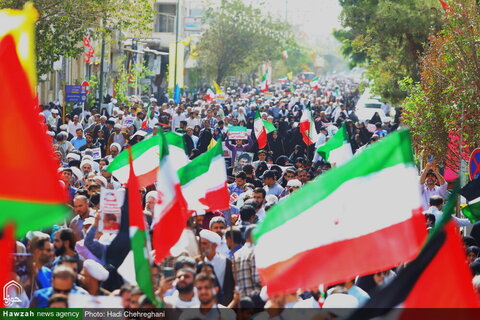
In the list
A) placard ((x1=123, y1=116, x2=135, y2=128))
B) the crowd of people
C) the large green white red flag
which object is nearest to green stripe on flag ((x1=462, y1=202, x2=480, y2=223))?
the crowd of people

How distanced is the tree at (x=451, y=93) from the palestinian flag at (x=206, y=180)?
586 centimetres

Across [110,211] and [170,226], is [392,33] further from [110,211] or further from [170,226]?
[170,226]

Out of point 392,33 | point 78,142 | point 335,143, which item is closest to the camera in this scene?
point 335,143

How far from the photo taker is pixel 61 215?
5125 mm

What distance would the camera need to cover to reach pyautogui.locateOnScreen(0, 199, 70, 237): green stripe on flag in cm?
516

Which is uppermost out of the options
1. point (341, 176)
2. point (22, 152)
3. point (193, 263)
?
point (22, 152)

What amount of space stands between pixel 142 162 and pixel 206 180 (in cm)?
171

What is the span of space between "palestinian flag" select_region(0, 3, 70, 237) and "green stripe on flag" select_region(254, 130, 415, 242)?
5.06ft

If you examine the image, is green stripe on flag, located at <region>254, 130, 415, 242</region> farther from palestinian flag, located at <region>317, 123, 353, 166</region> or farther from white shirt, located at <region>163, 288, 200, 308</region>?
palestinian flag, located at <region>317, 123, 353, 166</region>

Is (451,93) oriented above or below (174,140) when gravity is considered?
below

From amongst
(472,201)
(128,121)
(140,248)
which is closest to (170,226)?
(140,248)

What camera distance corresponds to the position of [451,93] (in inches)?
609

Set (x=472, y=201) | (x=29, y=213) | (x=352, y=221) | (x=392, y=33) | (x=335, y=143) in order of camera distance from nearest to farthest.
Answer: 1. (x=29, y=213)
2. (x=352, y=221)
3. (x=472, y=201)
4. (x=335, y=143)
5. (x=392, y=33)

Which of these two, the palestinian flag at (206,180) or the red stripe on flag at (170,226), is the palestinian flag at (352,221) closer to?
the red stripe on flag at (170,226)
